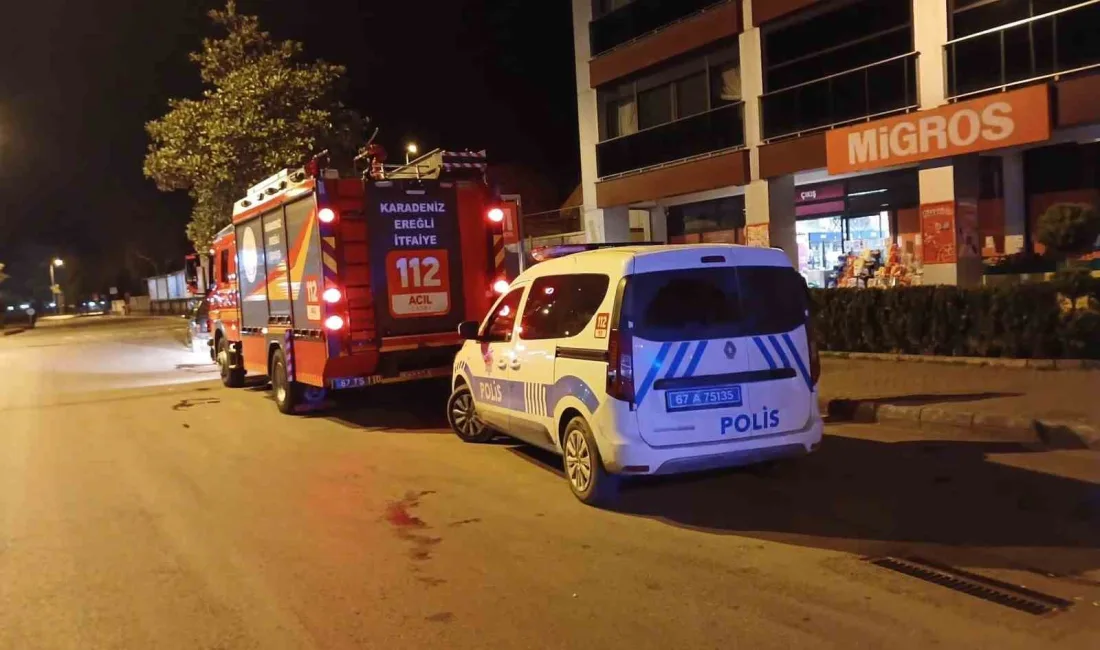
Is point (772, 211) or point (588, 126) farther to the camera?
point (588, 126)

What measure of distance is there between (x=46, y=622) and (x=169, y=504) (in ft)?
8.94

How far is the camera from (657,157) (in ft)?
72.9

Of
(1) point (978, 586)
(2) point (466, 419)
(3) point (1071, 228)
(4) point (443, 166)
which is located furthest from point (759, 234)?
(1) point (978, 586)

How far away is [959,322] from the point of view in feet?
39.1

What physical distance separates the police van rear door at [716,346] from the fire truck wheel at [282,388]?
7.20 metres

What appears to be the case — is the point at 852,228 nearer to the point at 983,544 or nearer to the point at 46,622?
the point at 983,544

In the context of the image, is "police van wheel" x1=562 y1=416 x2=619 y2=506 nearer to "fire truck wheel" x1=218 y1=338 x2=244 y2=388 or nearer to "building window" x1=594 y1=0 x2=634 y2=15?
"fire truck wheel" x1=218 y1=338 x2=244 y2=388

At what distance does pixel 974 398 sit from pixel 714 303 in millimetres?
4566

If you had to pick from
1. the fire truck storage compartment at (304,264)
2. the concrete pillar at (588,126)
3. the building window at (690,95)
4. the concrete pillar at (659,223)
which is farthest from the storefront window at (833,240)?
the fire truck storage compartment at (304,264)

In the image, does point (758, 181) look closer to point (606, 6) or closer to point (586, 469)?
point (606, 6)

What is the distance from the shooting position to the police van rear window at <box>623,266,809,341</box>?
6.42 metres

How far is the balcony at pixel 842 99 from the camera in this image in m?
16.3

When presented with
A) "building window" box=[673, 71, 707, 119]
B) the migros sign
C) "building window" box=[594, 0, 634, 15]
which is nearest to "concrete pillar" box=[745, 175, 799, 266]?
the migros sign

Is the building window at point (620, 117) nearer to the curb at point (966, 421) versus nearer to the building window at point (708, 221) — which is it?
the building window at point (708, 221)
